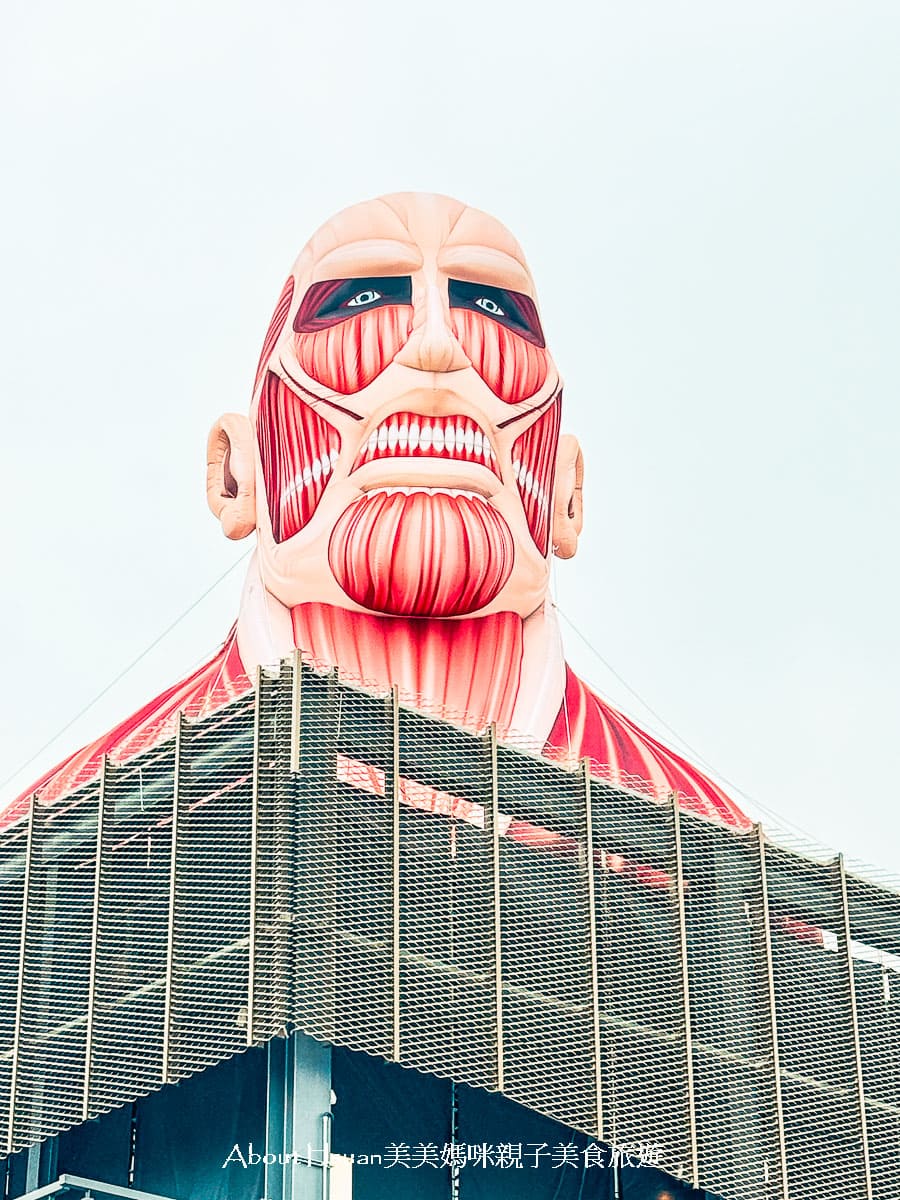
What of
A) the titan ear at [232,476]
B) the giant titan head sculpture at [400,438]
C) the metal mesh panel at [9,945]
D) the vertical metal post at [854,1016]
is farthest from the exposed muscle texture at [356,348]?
the vertical metal post at [854,1016]

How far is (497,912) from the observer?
26.8m

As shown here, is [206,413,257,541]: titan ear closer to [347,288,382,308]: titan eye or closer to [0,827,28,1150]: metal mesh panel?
[347,288,382,308]: titan eye

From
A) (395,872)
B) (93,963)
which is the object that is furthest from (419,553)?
(93,963)

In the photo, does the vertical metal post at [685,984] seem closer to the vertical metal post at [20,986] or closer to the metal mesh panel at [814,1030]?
the metal mesh panel at [814,1030]

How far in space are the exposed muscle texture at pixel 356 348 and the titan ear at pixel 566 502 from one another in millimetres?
2860

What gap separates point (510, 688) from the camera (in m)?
29.9

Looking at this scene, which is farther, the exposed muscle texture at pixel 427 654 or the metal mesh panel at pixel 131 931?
the exposed muscle texture at pixel 427 654

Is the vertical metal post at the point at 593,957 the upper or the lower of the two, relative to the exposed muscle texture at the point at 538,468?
lower

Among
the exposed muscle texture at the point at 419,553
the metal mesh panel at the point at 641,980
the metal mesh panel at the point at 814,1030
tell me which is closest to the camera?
the metal mesh panel at the point at 641,980

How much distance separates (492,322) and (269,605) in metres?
4.25

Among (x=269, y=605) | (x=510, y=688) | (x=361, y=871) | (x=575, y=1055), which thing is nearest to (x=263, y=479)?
(x=269, y=605)

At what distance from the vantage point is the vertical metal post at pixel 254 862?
25609mm

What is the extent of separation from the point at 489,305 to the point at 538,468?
2.02 meters

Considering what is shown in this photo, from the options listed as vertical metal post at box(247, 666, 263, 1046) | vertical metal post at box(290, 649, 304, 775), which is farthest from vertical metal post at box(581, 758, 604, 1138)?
vertical metal post at box(247, 666, 263, 1046)
